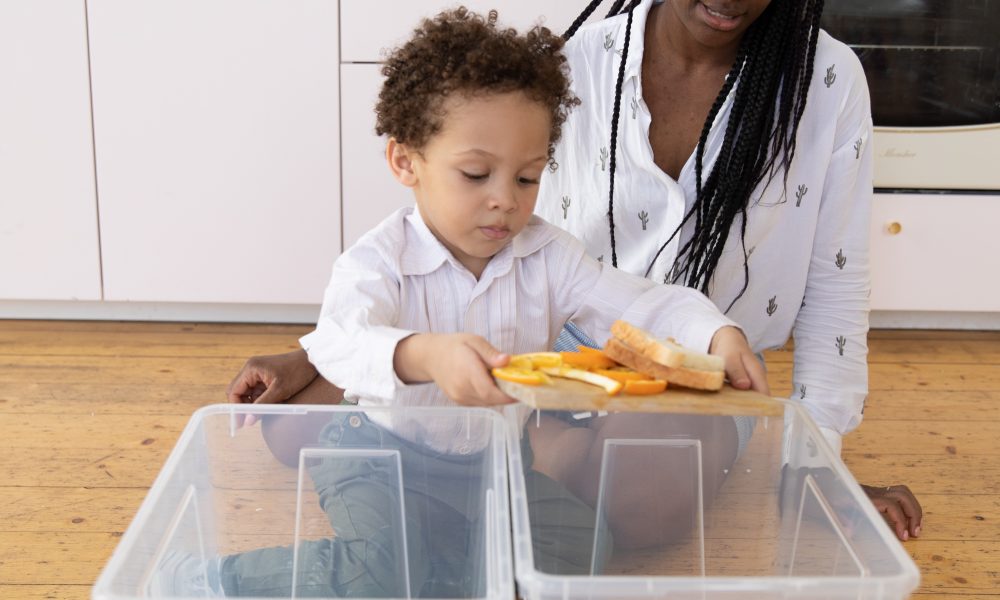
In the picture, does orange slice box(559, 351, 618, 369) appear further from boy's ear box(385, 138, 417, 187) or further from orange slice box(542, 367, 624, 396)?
boy's ear box(385, 138, 417, 187)

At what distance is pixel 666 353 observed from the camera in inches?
31.2

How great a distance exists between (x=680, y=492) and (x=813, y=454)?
0.18m

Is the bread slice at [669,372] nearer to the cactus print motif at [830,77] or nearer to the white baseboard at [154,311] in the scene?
the cactus print motif at [830,77]

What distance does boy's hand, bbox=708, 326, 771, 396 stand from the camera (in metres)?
0.89

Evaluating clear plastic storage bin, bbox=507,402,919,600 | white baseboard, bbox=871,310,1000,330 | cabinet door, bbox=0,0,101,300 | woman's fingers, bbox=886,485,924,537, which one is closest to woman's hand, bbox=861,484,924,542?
woman's fingers, bbox=886,485,924,537

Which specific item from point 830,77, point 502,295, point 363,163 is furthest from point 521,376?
point 363,163

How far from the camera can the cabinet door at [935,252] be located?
1966 mm

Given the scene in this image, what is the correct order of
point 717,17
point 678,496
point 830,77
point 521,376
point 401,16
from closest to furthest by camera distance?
point 521,376, point 678,496, point 717,17, point 830,77, point 401,16

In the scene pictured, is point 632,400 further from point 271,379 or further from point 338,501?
point 271,379

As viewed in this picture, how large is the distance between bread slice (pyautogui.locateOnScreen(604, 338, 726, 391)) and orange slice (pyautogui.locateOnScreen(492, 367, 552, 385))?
71mm

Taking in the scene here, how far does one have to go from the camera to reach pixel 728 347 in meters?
0.92

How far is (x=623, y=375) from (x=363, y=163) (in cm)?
120

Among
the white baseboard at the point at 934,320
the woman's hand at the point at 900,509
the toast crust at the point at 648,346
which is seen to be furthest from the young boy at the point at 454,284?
the white baseboard at the point at 934,320

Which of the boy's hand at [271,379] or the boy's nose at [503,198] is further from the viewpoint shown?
the boy's hand at [271,379]
